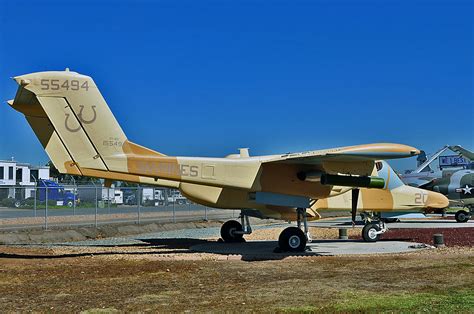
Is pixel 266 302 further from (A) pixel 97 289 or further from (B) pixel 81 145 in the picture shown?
(B) pixel 81 145

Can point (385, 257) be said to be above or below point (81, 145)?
below

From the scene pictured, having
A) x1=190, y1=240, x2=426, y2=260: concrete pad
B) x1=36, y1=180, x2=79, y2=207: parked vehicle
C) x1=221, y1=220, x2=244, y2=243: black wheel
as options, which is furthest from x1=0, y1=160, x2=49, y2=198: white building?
x1=190, y1=240, x2=426, y2=260: concrete pad

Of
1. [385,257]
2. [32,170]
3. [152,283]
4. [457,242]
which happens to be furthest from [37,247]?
[32,170]

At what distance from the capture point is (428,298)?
8.03 metres

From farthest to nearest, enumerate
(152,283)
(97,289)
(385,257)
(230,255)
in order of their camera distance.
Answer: (230,255) → (385,257) → (152,283) → (97,289)

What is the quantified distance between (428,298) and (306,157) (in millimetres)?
6590

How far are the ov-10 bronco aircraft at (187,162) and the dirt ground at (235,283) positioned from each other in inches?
91.2

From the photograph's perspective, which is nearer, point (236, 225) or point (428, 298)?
point (428, 298)

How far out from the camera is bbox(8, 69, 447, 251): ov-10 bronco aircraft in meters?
13.6

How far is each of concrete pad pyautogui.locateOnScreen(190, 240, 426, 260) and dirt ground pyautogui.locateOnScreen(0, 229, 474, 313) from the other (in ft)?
4.71

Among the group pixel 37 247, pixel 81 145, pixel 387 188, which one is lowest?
pixel 37 247

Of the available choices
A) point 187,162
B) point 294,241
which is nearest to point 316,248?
point 294,241

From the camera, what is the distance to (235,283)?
9805 millimetres

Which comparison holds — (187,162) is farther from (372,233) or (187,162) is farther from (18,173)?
(18,173)
